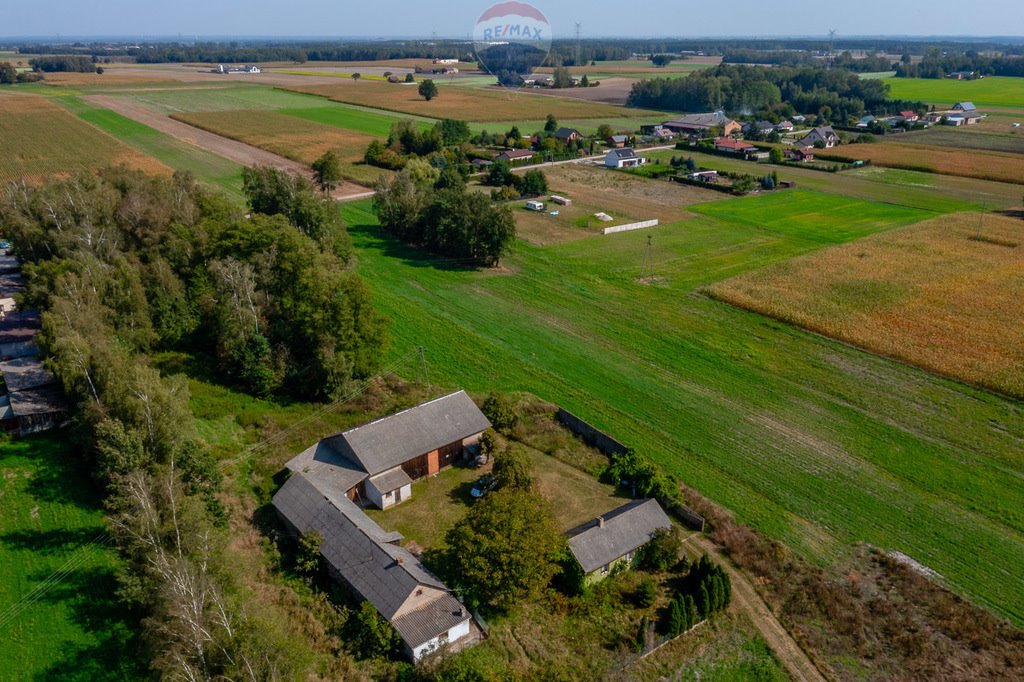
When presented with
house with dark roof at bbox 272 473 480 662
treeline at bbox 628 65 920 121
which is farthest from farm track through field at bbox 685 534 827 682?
treeline at bbox 628 65 920 121

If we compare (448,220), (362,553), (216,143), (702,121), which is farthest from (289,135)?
(362,553)

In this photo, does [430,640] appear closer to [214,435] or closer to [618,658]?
[618,658]

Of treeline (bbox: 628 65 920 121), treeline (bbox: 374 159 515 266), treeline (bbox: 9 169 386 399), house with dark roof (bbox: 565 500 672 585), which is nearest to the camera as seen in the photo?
house with dark roof (bbox: 565 500 672 585)

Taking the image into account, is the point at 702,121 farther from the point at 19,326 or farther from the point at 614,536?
the point at 614,536

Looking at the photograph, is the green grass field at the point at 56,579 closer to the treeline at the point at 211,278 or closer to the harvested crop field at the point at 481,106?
the treeline at the point at 211,278

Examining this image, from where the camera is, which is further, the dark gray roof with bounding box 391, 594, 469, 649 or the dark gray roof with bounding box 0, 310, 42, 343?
the dark gray roof with bounding box 0, 310, 42, 343

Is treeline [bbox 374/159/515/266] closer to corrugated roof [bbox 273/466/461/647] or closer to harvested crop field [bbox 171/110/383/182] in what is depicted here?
harvested crop field [bbox 171/110/383/182]

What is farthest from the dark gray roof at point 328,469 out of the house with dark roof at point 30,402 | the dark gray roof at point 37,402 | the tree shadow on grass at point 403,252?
the tree shadow on grass at point 403,252

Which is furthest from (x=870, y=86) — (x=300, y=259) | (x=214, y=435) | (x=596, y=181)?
(x=214, y=435)
